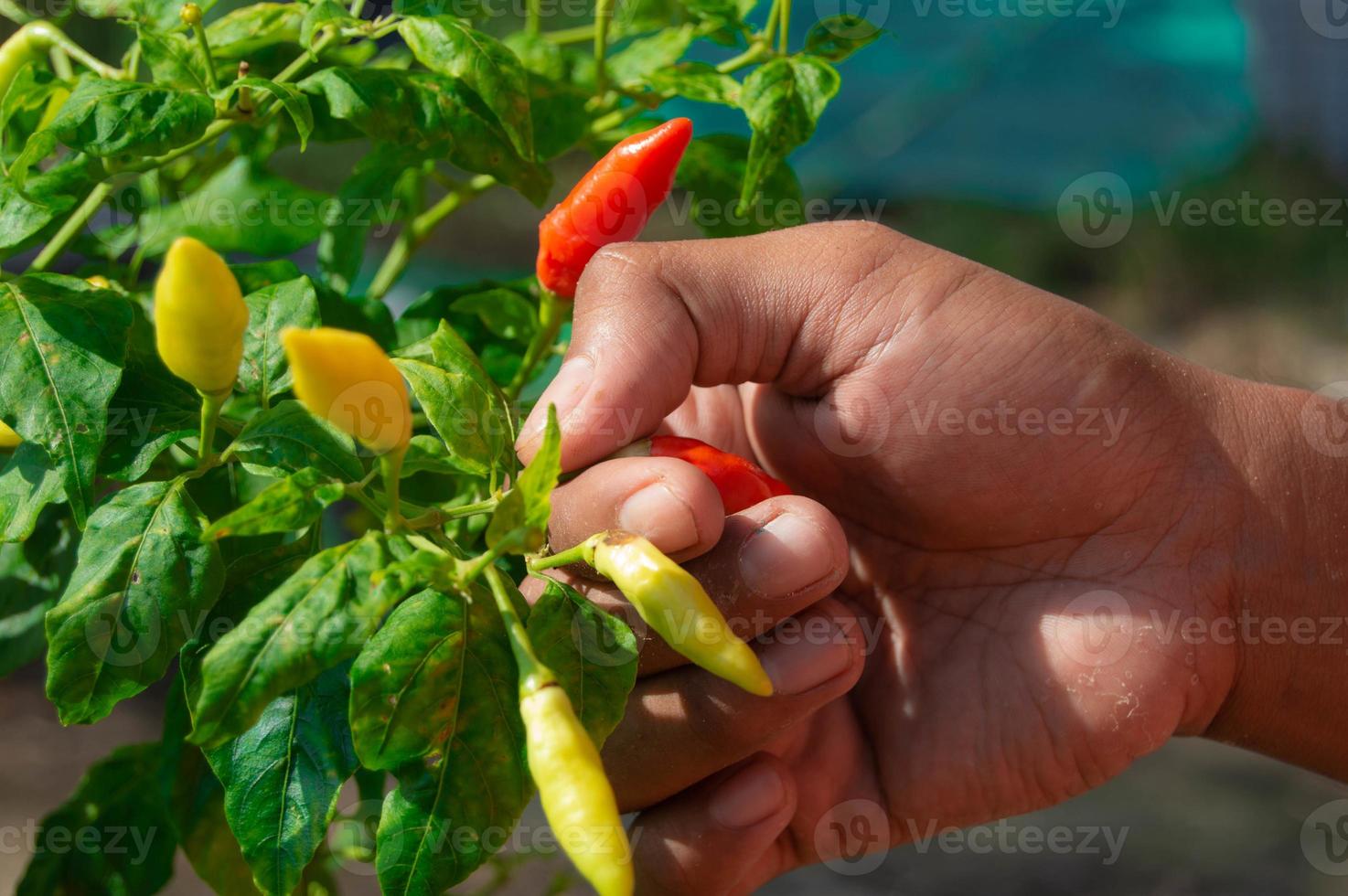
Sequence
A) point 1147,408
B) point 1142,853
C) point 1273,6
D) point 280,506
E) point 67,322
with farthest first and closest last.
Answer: point 1273,6, point 1142,853, point 1147,408, point 67,322, point 280,506

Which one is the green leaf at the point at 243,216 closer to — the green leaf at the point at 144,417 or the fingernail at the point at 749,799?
the green leaf at the point at 144,417

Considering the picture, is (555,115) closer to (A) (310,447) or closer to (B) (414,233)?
(B) (414,233)

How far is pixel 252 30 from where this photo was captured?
1005 millimetres

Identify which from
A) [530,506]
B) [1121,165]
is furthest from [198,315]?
[1121,165]

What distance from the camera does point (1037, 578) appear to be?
1.40m

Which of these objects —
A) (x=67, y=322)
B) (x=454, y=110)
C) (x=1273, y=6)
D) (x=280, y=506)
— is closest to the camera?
(x=280, y=506)

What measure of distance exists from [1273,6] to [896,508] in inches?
164

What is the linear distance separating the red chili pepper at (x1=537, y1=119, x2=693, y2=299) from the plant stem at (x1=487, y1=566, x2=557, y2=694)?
1.35ft

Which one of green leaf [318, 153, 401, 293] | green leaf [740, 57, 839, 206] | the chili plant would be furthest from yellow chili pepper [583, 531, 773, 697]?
green leaf [318, 153, 401, 293]

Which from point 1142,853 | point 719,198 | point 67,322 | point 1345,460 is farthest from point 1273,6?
point 67,322

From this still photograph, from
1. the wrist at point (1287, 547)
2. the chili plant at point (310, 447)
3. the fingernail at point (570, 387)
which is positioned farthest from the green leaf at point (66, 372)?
the wrist at point (1287, 547)

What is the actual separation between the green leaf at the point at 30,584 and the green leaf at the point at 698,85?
0.67 m

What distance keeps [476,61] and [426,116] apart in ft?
0.22

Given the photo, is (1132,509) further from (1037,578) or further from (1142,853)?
(1142,853)
